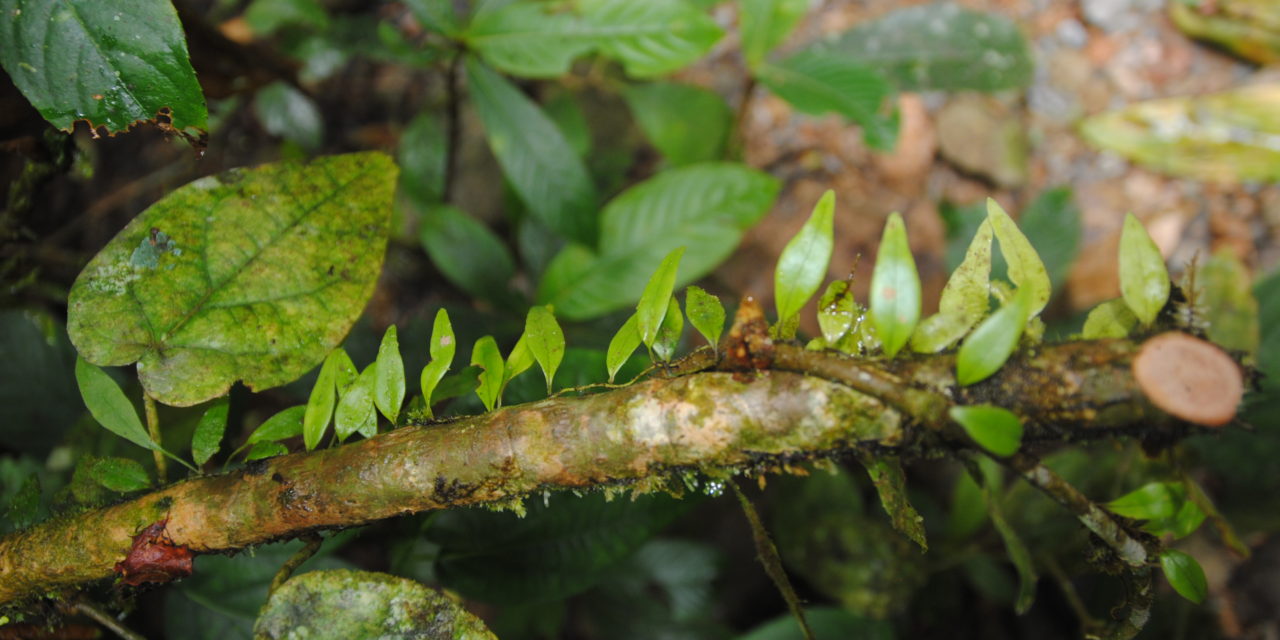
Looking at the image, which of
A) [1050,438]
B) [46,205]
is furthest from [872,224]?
[46,205]

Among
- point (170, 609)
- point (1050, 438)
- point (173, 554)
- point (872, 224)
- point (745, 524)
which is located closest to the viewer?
point (1050, 438)

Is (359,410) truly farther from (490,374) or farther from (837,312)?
(837,312)

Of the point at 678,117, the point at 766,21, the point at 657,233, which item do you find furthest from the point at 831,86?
the point at 657,233

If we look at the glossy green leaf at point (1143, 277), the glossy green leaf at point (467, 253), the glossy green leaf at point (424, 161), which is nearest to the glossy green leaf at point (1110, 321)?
the glossy green leaf at point (1143, 277)

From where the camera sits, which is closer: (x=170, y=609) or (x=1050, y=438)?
(x=1050, y=438)

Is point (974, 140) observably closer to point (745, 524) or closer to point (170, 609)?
point (745, 524)

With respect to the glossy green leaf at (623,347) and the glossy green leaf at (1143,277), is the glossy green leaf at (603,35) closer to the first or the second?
the glossy green leaf at (623,347)

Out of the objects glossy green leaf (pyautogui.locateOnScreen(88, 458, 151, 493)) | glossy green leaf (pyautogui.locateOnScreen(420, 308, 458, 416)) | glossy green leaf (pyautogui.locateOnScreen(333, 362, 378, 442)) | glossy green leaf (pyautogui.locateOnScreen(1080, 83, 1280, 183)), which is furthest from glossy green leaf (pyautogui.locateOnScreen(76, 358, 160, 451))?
glossy green leaf (pyautogui.locateOnScreen(1080, 83, 1280, 183))
